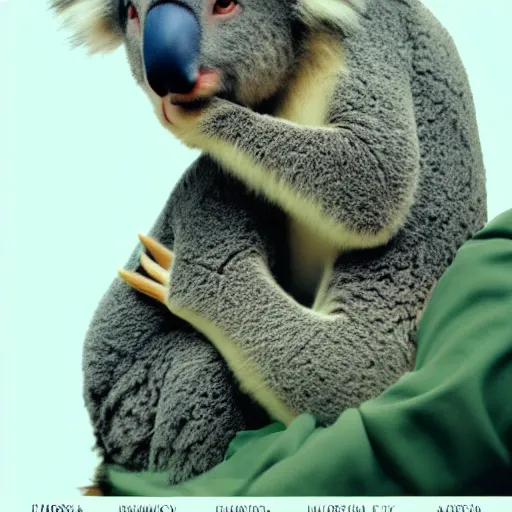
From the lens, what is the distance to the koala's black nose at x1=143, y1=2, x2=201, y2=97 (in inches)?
55.5

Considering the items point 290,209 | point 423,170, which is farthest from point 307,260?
point 423,170

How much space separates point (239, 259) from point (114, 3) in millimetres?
547

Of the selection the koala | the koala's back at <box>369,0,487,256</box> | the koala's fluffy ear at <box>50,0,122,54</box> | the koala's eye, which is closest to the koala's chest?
the koala

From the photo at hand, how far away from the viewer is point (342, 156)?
4.70ft

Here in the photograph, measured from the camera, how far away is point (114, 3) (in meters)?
1.66

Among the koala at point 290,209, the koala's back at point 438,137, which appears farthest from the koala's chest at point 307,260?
the koala's back at point 438,137

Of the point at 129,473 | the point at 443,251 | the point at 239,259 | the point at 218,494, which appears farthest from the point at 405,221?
the point at 129,473

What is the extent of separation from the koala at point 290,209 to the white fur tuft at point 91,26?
0.22 feet

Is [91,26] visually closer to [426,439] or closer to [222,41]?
[222,41]

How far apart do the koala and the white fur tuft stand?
7 cm

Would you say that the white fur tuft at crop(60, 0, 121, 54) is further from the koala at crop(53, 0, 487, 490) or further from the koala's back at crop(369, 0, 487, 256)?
the koala's back at crop(369, 0, 487, 256)

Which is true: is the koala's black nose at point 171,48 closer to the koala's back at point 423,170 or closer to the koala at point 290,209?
the koala at point 290,209

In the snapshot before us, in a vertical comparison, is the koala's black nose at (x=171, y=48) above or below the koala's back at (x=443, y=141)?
above

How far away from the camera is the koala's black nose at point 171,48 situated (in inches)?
55.5
